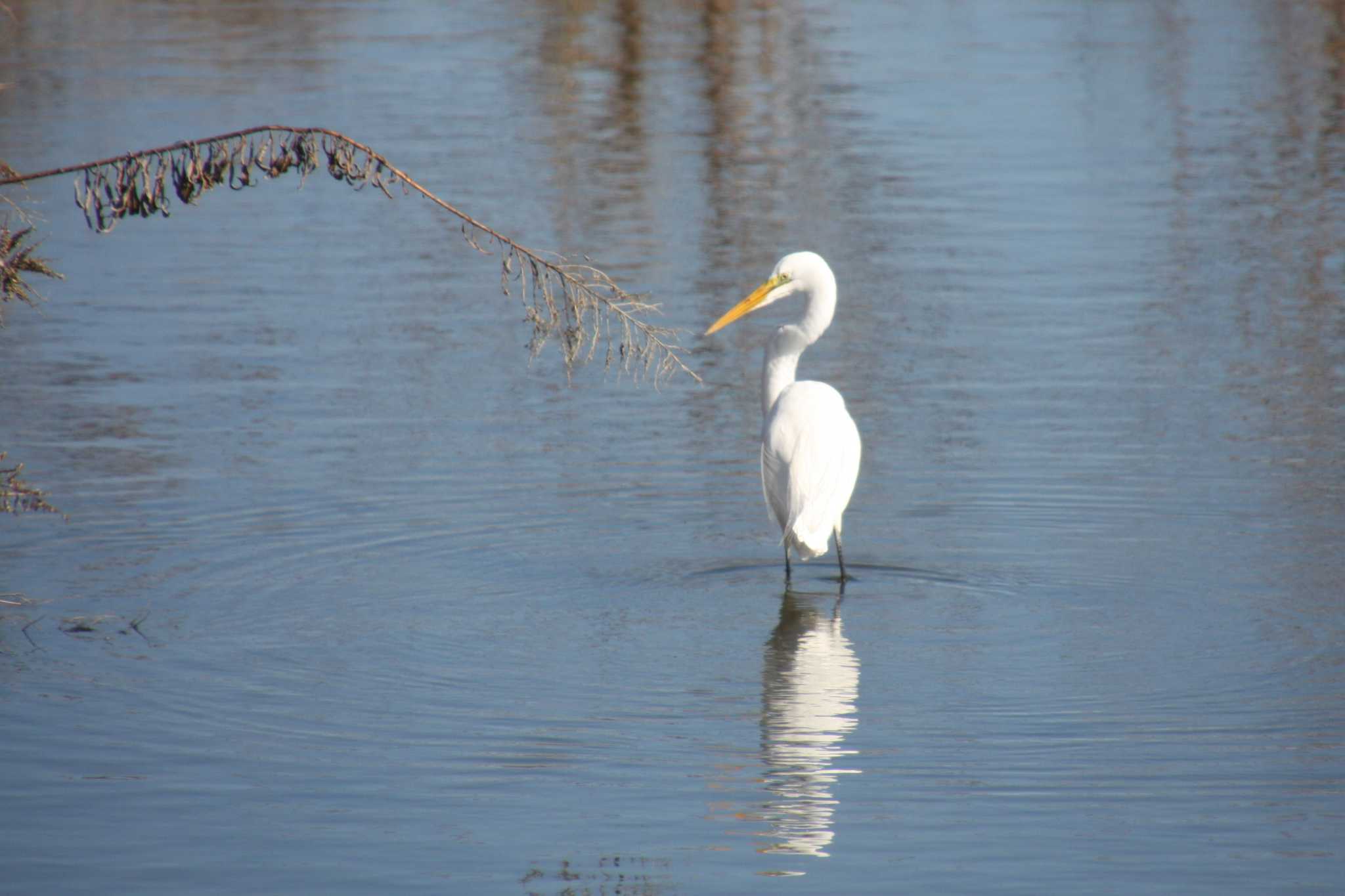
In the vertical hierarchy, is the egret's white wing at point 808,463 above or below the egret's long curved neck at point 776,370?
below

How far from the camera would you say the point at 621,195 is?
1847cm

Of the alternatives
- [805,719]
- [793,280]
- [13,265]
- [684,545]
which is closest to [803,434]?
[684,545]

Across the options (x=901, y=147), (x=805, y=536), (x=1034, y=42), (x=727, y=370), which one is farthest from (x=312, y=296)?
(x=1034, y=42)

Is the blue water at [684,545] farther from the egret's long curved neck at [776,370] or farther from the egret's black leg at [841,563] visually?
the egret's long curved neck at [776,370]

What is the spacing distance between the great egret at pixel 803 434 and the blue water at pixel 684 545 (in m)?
0.35

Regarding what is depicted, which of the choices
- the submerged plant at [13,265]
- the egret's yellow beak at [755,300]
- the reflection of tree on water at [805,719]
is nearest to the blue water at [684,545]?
the reflection of tree on water at [805,719]

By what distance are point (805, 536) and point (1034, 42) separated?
77.1 ft

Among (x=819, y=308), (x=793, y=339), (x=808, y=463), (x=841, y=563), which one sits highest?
(x=819, y=308)

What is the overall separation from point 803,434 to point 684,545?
0.79 metres

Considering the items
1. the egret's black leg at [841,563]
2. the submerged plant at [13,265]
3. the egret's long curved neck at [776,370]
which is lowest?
the egret's black leg at [841,563]

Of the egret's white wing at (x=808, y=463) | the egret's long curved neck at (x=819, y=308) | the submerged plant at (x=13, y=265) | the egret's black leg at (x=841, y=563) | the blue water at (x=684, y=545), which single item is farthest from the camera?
the egret's long curved neck at (x=819, y=308)

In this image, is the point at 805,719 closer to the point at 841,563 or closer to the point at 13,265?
the point at 841,563

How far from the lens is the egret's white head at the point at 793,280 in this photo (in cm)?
945

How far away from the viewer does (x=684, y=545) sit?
8.99 m
